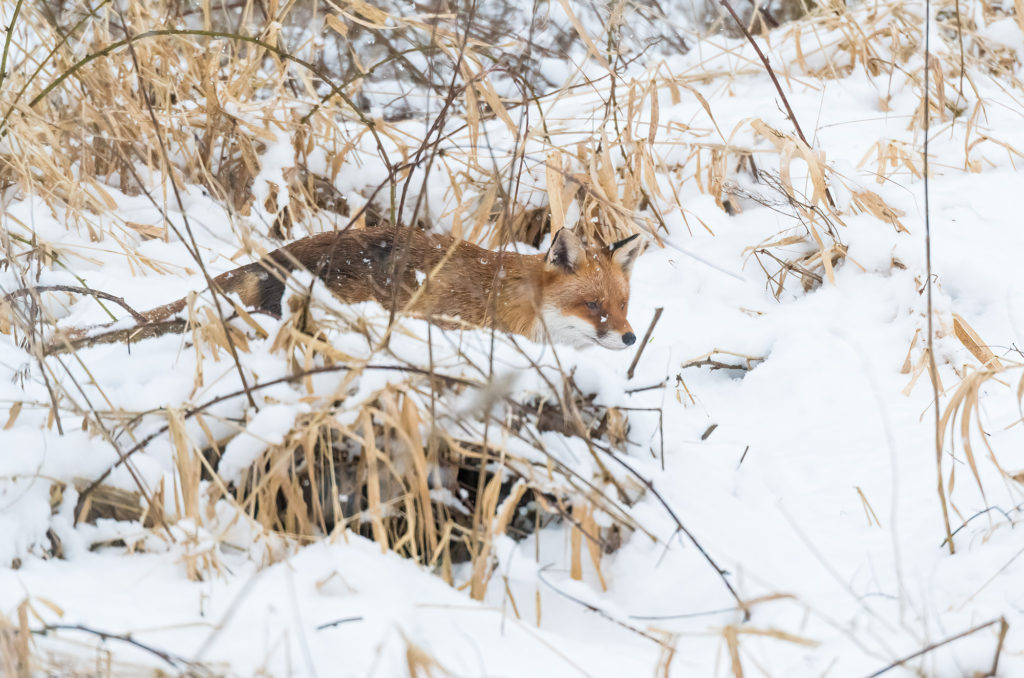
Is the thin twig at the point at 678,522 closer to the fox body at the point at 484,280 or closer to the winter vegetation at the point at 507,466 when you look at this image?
the winter vegetation at the point at 507,466

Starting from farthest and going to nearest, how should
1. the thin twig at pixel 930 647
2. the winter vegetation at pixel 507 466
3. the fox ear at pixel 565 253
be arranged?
the fox ear at pixel 565 253 → the winter vegetation at pixel 507 466 → the thin twig at pixel 930 647

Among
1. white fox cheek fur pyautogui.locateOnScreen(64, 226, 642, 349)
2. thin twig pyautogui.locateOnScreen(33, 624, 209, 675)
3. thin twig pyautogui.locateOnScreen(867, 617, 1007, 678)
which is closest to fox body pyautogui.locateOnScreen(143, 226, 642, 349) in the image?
white fox cheek fur pyautogui.locateOnScreen(64, 226, 642, 349)

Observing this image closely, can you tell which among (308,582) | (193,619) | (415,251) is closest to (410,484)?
(308,582)

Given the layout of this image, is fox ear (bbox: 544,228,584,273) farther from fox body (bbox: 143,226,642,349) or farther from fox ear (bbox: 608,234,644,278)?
fox ear (bbox: 608,234,644,278)

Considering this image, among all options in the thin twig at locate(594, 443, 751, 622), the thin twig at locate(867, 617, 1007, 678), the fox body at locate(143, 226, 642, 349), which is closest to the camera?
the thin twig at locate(867, 617, 1007, 678)

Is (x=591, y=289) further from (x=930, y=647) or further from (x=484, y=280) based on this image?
(x=930, y=647)

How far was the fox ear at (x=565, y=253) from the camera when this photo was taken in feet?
12.8

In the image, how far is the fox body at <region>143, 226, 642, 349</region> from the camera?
3.47m

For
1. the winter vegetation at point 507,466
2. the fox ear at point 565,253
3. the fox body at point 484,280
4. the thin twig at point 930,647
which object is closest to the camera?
Answer: the thin twig at point 930,647

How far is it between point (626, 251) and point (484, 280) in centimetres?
67

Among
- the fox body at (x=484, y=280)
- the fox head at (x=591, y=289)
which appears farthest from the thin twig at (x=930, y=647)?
the fox head at (x=591, y=289)

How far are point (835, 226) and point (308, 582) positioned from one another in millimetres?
Result: 2997

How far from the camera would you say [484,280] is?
3.83m

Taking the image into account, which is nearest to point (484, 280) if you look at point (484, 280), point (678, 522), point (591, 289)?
point (484, 280)
